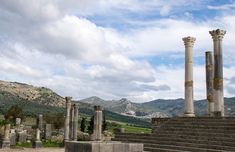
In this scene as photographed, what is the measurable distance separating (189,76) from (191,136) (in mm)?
8953

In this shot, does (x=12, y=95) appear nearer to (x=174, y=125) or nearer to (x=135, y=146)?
(x=174, y=125)

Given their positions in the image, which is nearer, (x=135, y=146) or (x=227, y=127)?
(x=135, y=146)

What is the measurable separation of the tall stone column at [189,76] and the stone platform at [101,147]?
1818 cm

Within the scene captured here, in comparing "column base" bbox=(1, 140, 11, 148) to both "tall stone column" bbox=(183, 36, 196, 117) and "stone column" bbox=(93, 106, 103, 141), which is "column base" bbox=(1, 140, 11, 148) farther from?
"tall stone column" bbox=(183, 36, 196, 117)

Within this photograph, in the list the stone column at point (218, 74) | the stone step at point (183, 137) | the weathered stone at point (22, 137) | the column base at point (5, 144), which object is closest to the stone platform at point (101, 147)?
the stone step at point (183, 137)

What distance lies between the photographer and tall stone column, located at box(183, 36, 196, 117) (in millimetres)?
31812

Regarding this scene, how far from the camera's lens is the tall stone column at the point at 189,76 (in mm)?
31812

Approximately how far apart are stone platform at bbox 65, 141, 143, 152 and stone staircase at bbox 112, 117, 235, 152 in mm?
7946

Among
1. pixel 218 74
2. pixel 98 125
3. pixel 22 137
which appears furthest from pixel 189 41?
pixel 22 137

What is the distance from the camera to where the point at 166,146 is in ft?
77.4

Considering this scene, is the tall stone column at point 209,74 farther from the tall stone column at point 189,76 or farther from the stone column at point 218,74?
the stone column at point 218,74

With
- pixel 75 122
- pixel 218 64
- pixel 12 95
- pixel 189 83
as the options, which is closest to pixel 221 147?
pixel 218 64

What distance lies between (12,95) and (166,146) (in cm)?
18452

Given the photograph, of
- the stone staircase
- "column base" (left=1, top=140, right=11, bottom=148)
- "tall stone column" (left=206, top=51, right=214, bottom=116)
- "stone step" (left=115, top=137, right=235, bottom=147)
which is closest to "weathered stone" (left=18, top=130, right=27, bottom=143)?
"column base" (left=1, top=140, right=11, bottom=148)
